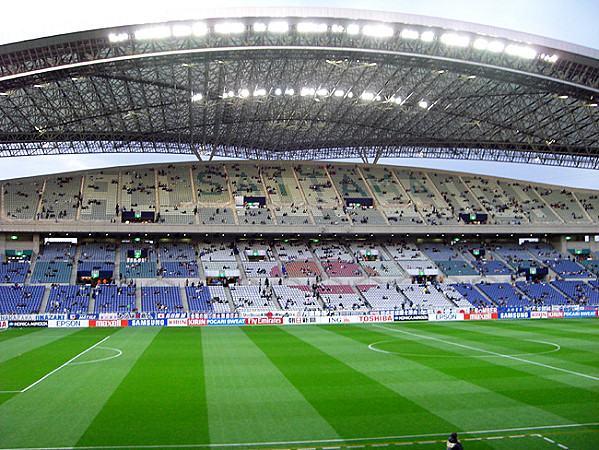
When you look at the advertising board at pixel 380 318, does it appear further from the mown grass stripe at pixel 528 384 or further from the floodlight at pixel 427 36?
the floodlight at pixel 427 36

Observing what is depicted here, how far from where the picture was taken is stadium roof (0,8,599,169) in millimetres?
39594

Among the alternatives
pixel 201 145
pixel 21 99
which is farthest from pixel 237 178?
pixel 21 99

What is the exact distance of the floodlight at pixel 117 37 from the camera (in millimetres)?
37750

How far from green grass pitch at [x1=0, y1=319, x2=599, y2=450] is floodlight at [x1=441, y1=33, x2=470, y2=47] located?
2322 cm

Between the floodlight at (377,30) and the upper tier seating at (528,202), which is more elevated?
the floodlight at (377,30)

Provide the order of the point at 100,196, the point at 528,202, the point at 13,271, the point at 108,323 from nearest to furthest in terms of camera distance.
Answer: the point at 108,323
the point at 13,271
the point at 100,196
the point at 528,202

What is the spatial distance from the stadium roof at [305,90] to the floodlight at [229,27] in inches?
3.0

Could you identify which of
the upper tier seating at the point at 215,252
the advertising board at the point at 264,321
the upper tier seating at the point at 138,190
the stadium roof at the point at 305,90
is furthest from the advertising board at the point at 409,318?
the upper tier seating at the point at 138,190

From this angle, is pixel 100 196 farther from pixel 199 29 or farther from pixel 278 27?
pixel 278 27

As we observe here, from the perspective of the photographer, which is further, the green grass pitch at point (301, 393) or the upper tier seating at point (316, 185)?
the upper tier seating at point (316, 185)

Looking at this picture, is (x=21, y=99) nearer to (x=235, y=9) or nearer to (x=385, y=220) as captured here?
(x=235, y=9)

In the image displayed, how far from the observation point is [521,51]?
42.6m

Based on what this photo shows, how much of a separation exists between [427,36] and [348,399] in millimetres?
32274

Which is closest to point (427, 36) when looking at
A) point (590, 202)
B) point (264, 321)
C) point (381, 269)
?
point (264, 321)
